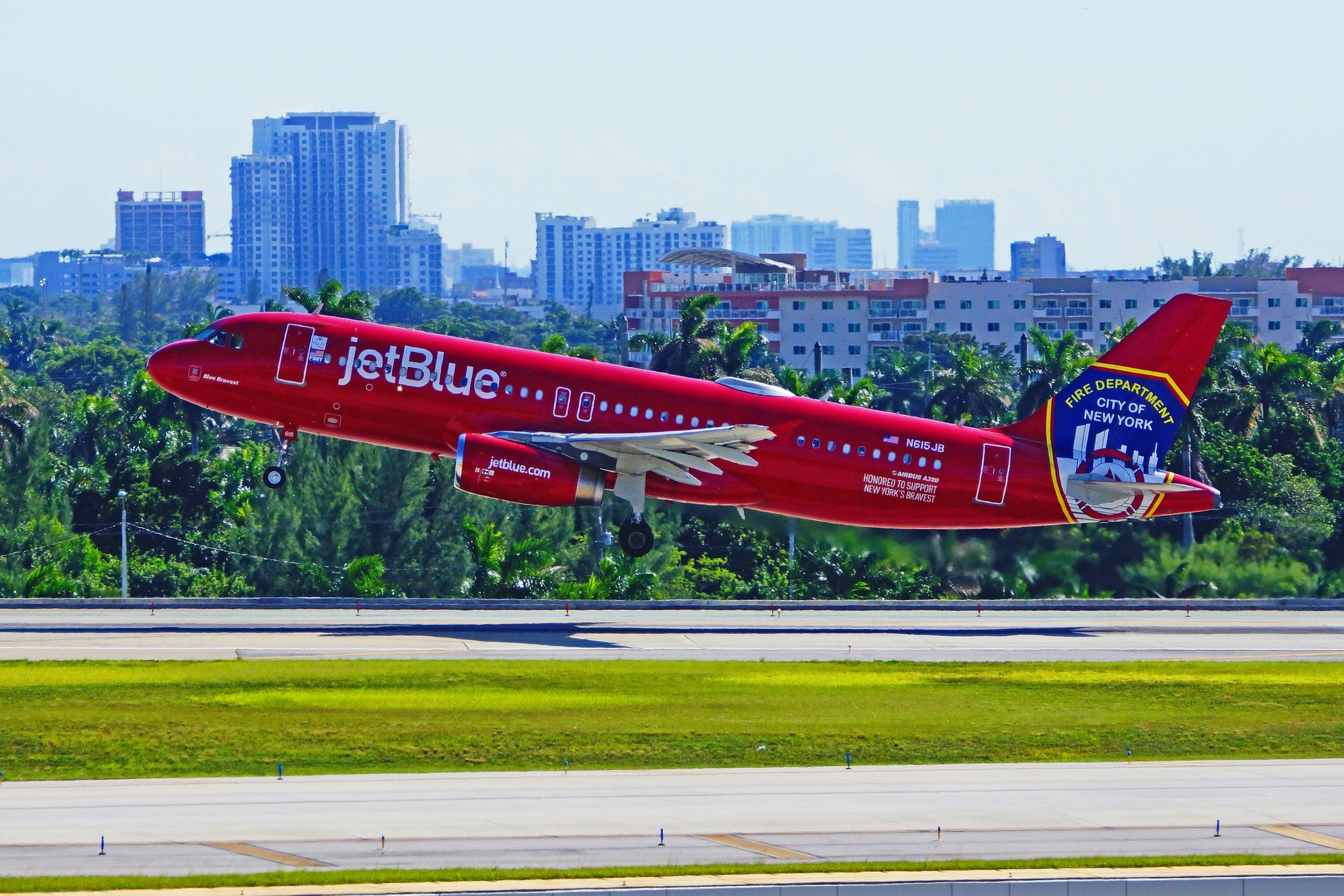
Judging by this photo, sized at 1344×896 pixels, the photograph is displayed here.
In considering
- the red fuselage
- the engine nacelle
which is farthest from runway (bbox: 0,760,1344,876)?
the red fuselage

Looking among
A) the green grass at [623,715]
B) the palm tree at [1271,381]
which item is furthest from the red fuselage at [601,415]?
the palm tree at [1271,381]

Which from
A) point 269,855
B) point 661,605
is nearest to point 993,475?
point 661,605

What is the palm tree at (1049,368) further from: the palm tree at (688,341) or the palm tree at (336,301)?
the palm tree at (336,301)

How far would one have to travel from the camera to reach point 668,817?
31.1 meters

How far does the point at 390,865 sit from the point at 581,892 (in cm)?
349

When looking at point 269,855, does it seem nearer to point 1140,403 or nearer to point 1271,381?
point 1140,403

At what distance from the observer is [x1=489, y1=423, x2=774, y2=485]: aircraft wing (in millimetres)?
49312

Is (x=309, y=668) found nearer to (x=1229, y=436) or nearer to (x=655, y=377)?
(x=655, y=377)

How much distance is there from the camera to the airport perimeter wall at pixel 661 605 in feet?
190

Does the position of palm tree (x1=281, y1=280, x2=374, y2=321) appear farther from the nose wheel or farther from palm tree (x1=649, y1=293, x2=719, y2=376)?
the nose wheel

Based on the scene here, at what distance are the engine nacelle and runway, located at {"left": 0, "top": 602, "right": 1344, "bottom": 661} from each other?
422 centimetres

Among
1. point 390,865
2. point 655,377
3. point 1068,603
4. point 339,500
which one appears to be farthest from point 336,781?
point 339,500

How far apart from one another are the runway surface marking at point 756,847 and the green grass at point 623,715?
6.58 m

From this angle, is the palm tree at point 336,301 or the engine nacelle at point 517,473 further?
the palm tree at point 336,301
